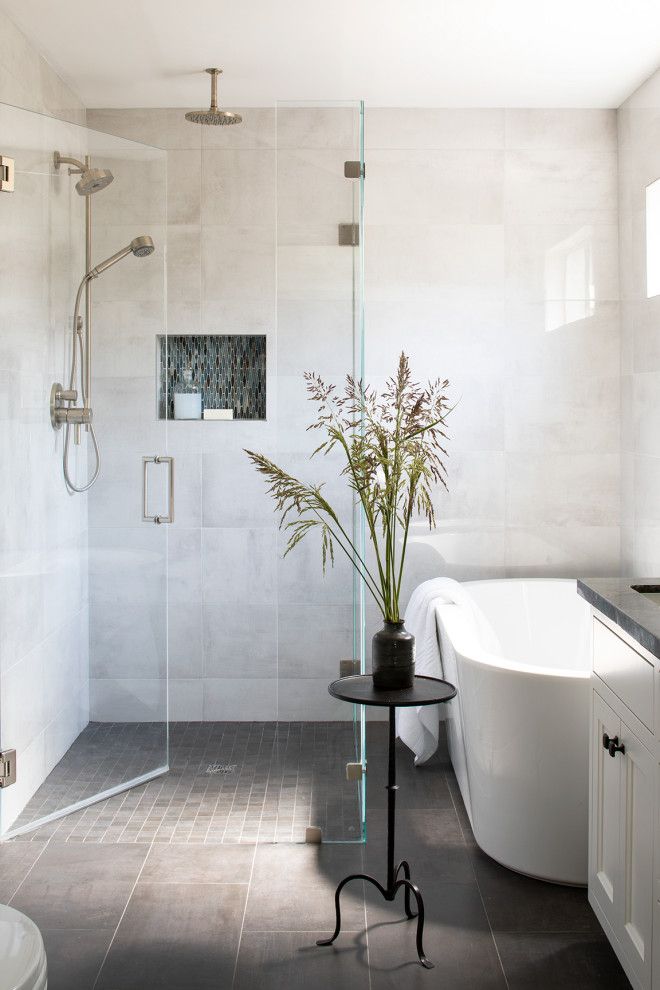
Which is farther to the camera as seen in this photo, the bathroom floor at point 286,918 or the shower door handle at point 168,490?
the shower door handle at point 168,490

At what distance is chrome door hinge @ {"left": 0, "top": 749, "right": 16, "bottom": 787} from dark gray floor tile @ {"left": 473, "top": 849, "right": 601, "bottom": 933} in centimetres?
143

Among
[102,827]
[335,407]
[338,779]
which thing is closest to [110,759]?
[102,827]

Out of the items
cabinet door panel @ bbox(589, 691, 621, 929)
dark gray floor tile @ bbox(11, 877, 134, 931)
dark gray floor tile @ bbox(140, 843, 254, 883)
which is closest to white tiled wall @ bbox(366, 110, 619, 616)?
dark gray floor tile @ bbox(140, 843, 254, 883)

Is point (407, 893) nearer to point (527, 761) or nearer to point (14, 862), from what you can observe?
point (527, 761)

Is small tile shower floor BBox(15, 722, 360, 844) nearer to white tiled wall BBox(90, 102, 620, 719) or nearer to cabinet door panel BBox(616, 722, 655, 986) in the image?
cabinet door panel BBox(616, 722, 655, 986)

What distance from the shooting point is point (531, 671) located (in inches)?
105

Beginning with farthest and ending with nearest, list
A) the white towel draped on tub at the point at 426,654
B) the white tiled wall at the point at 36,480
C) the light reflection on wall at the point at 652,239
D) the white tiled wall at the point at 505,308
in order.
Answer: the white tiled wall at the point at 505,308 → the light reflection on wall at the point at 652,239 → the white towel draped on tub at the point at 426,654 → the white tiled wall at the point at 36,480

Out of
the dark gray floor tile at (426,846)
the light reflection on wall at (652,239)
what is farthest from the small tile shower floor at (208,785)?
the light reflection on wall at (652,239)

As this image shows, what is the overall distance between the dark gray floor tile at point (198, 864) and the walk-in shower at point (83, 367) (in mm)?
1179

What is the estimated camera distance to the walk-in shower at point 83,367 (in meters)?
3.03

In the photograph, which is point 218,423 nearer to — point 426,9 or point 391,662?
point 391,662

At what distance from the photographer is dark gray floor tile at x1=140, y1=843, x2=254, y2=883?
2740mm

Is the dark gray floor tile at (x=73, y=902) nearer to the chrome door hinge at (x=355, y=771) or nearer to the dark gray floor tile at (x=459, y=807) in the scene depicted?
the chrome door hinge at (x=355, y=771)

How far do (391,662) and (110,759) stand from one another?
129 centimetres
